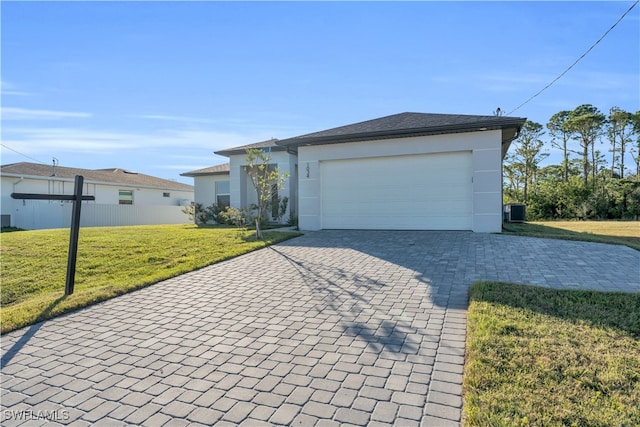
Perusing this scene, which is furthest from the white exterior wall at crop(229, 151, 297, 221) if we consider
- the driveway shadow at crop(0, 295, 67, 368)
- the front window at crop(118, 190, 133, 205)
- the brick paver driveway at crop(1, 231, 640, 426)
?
the driveway shadow at crop(0, 295, 67, 368)

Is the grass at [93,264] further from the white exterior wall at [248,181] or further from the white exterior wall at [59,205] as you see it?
the white exterior wall at [59,205]

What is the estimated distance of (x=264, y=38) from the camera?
995 cm

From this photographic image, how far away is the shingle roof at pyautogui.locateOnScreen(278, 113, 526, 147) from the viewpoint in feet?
33.9

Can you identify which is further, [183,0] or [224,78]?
[224,78]

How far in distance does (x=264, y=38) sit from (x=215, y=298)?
26.1 ft

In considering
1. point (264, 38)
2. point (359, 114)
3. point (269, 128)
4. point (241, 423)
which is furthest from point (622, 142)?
point (241, 423)

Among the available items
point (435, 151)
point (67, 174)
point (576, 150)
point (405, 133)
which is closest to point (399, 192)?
point (435, 151)

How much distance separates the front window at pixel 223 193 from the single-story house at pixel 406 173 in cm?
749

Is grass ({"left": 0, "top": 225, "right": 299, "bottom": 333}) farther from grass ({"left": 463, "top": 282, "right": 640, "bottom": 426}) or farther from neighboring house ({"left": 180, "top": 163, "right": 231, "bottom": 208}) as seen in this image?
neighboring house ({"left": 180, "top": 163, "right": 231, "bottom": 208})

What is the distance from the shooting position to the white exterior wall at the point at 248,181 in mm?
16766

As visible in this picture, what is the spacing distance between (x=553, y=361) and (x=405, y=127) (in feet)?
30.9

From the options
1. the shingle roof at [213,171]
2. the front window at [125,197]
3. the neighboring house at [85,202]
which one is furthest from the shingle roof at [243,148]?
the front window at [125,197]

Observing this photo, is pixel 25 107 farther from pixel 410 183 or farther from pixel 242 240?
pixel 410 183

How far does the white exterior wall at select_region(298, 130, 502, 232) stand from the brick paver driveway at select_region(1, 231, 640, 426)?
392cm
